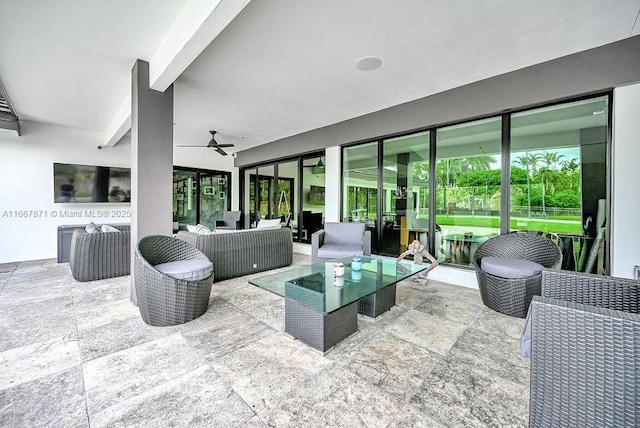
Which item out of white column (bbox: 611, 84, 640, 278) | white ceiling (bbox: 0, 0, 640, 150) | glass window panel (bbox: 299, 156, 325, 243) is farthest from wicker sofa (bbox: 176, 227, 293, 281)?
white column (bbox: 611, 84, 640, 278)

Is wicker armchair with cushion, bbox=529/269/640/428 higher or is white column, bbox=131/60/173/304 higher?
white column, bbox=131/60/173/304

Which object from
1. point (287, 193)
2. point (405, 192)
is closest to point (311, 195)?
point (287, 193)

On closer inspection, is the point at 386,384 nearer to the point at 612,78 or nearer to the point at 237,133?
the point at 612,78

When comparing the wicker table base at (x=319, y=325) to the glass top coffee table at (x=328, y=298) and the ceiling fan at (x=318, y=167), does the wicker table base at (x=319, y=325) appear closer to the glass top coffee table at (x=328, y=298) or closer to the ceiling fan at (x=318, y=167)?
the glass top coffee table at (x=328, y=298)

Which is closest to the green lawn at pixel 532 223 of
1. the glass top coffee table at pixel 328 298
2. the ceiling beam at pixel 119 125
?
Result: the glass top coffee table at pixel 328 298

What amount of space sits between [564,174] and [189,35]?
4393 millimetres

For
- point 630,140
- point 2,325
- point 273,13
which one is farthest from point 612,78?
point 2,325

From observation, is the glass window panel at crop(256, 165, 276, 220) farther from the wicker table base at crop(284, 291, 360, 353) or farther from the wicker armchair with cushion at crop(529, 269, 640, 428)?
the wicker armchair with cushion at crop(529, 269, 640, 428)

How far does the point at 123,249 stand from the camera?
14.0ft

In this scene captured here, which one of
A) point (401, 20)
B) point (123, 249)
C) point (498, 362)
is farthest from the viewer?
point (123, 249)

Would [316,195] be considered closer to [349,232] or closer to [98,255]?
[349,232]

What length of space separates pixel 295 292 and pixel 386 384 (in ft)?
3.05

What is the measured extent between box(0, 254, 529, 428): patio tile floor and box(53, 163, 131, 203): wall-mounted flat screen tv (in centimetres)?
364

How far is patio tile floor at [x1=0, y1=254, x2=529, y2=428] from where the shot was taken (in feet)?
4.77
